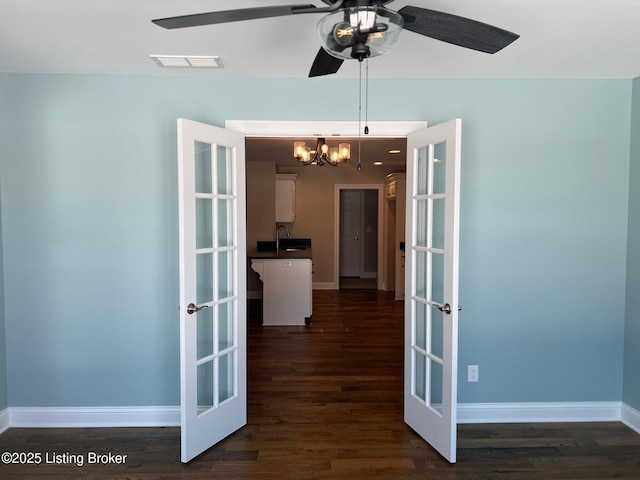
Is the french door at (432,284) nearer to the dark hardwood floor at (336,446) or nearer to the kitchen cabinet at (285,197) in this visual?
the dark hardwood floor at (336,446)

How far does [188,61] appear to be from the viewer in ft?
8.81

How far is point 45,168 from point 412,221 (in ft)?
8.38

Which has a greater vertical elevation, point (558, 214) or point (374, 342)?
point (558, 214)

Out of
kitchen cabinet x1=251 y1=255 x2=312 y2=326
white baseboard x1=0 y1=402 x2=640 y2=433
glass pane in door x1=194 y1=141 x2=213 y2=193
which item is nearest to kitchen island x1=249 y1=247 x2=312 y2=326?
kitchen cabinet x1=251 y1=255 x2=312 y2=326

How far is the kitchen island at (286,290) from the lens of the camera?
18.9 feet

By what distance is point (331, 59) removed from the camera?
75.0 inches

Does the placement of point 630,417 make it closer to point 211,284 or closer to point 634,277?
point 634,277

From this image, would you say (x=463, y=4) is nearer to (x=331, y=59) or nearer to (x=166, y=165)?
(x=331, y=59)

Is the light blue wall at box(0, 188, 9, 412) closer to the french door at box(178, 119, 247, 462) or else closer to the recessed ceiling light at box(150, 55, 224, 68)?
the french door at box(178, 119, 247, 462)

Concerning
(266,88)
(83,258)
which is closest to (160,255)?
(83,258)

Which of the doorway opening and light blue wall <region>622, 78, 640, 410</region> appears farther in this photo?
the doorway opening

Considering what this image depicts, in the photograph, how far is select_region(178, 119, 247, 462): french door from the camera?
8.30 ft

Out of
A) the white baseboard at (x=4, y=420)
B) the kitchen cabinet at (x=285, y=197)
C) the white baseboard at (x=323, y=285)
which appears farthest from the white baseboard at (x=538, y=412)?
the white baseboard at (x=323, y=285)

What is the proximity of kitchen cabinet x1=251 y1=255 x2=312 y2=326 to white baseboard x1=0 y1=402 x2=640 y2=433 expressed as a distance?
2814 millimetres
